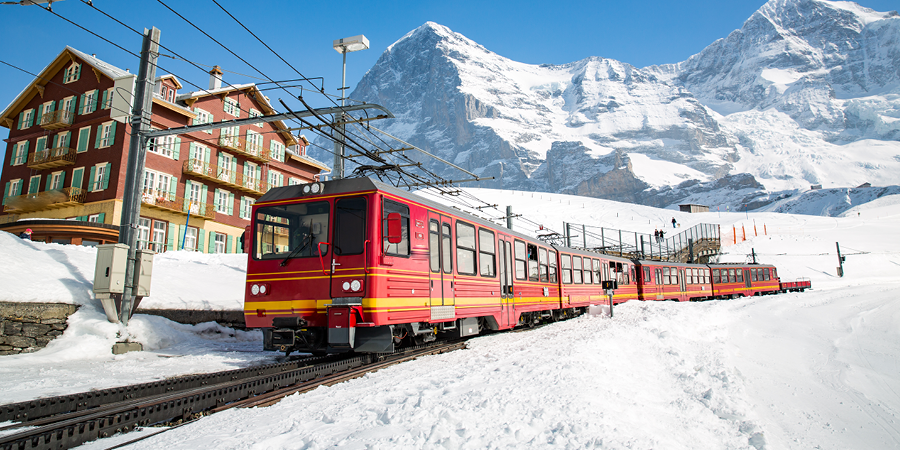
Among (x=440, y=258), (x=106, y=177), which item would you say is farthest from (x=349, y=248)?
(x=106, y=177)

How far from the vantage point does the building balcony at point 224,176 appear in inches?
1112

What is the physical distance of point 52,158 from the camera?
1097 inches

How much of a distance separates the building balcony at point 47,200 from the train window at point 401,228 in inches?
1017

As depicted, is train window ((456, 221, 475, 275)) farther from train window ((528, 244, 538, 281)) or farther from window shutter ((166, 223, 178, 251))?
window shutter ((166, 223, 178, 251))

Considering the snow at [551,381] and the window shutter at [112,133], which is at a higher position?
the window shutter at [112,133]

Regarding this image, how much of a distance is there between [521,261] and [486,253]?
271 cm

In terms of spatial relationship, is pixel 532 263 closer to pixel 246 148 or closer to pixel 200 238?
pixel 200 238

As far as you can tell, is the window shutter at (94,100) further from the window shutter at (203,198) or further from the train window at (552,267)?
the train window at (552,267)

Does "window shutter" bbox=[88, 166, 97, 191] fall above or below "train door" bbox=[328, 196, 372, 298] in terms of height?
above

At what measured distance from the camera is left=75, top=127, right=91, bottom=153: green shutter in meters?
27.3

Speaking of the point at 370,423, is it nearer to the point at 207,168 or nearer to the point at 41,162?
the point at 207,168

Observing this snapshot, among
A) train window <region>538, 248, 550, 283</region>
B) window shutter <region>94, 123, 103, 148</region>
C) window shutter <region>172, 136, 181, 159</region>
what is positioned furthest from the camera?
window shutter <region>172, 136, 181, 159</region>

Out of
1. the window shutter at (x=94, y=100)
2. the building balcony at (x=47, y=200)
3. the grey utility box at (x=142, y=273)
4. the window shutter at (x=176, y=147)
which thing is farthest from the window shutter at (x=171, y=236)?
the grey utility box at (x=142, y=273)

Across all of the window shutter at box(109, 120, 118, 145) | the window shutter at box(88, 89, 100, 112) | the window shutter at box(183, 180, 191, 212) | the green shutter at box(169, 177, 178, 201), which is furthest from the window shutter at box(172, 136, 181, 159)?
the window shutter at box(88, 89, 100, 112)
